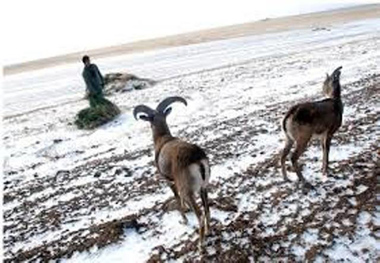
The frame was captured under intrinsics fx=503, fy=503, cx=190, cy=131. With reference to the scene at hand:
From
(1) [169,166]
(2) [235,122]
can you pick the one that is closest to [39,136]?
(2) [235,122]

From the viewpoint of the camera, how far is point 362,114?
44.8 ft

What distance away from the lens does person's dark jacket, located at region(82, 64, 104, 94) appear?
18969 mm

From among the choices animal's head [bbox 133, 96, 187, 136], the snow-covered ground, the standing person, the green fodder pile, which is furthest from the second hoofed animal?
the standing person

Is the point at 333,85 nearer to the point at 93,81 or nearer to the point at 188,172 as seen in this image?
the point at 188,172

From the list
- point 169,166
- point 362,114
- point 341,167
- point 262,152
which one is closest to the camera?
point 169,166

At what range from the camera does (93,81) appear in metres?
19.2

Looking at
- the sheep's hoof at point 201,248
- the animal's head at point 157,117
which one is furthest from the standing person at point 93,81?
the sheep's hoof at point 201,248

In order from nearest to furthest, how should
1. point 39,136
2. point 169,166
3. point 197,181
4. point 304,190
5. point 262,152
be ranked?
point 197,181, point 169,166, point 304,190, point 262,152, point 39,136

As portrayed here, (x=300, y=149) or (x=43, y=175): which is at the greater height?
(x=300, y=149)

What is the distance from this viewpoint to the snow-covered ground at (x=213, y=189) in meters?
8.20

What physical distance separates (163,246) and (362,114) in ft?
25.2

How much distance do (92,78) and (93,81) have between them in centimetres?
12

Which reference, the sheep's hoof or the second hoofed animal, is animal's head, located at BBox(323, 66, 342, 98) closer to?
the second hoofed animal

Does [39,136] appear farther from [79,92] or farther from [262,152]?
A: [79,92]
